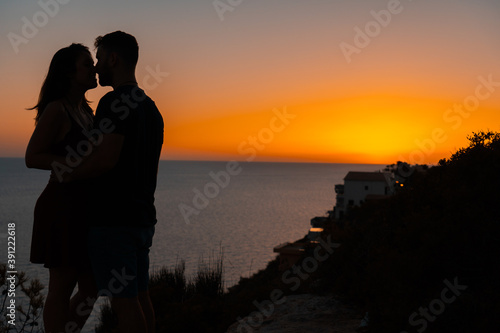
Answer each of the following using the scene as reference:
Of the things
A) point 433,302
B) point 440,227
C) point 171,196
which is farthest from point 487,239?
point 171,196

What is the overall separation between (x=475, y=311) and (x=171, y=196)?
373 feet

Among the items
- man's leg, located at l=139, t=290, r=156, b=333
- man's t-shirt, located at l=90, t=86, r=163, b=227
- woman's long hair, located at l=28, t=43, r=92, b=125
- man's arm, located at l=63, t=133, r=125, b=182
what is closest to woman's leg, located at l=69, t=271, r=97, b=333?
man's leg, located at l=139, t=290, r=156, b=333

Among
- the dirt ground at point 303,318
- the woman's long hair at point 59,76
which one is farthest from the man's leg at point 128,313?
the dirt ground at point 303,318

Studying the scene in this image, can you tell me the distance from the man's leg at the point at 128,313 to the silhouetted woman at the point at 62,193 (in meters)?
0.36

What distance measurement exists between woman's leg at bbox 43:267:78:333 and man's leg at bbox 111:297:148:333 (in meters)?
0.38

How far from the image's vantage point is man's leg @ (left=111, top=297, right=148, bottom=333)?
2.60 m

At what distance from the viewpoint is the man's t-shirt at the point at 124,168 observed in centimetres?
248

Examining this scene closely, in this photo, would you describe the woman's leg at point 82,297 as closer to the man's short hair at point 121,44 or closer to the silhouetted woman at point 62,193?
the silhouetted woman at point 62,193

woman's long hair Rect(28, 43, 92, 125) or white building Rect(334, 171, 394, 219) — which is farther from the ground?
woman's long hair Rect(28, 43, 92, 125)

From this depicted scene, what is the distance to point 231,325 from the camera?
5531mm

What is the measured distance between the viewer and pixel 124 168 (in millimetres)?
2525

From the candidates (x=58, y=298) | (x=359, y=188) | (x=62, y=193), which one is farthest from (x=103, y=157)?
(x=359, y=188)

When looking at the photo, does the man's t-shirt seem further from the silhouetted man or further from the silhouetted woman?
the silhouetted woman

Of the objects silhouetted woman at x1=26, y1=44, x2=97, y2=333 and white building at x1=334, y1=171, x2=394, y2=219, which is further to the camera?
white building at x1=334, y1=171, x2=394, y2=219
